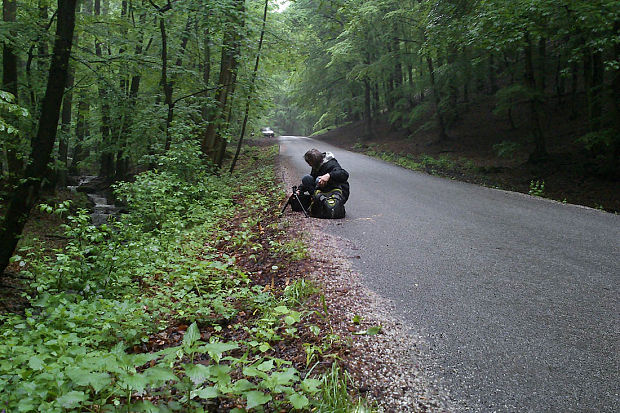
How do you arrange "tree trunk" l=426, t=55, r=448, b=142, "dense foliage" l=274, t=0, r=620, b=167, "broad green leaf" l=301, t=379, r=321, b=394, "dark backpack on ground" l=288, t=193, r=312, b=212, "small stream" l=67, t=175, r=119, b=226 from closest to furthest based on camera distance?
"broad green leaf" l=301, t=379, r=321, b=394, "dark backpack on ground" l=288, t=193, r=312, b=212, "dense foliage" l=274, t=0, r=620, b=167, "small stream" l=67, t=175, r=119, b=226, "tree trunk" l=426, t=55, r=448, b=142

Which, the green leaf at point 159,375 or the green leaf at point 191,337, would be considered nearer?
the green leaf at point 159,375

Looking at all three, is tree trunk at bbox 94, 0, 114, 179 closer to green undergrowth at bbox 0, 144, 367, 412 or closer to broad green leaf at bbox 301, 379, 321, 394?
green undergrowth at bbox 0, 144, 367, 412

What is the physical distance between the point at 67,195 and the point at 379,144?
18461 mm

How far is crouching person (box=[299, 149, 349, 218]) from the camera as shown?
7.38 meters

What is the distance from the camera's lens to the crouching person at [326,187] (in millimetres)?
7375

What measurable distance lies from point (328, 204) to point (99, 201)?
12.3m

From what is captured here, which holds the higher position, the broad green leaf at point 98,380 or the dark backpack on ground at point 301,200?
the dark backpack on ground at point 301,200

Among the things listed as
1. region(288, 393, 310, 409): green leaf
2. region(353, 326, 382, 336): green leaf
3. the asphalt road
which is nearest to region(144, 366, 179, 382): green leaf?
region(288, 393, 310, 409): green leaf

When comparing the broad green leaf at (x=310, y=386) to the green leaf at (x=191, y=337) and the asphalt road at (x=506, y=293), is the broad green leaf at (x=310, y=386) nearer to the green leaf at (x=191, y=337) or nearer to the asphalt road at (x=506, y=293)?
the green leaf at (x=191, y=337)

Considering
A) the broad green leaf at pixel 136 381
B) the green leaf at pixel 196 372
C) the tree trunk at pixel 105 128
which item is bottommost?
the green leaf at pixel 196 372

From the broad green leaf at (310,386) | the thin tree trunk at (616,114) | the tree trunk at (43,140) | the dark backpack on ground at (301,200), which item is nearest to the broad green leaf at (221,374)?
the broad green leaf at (310,386)

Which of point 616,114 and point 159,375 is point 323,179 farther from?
point 616,114

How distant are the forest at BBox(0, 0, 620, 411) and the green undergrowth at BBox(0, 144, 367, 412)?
0.07 feet

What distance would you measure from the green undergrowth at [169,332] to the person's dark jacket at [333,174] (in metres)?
1.28
